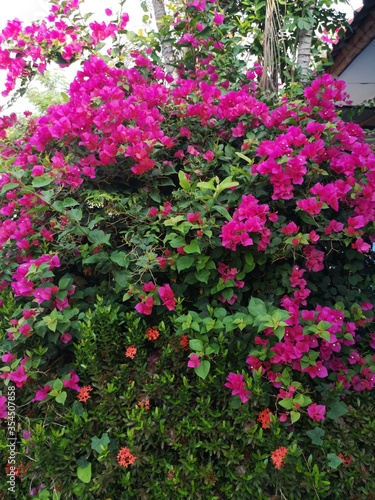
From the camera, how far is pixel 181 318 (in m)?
1.52

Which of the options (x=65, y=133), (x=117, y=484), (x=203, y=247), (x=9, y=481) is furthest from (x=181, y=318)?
(x=65, y=133)

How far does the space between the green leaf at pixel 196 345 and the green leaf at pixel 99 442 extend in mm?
428

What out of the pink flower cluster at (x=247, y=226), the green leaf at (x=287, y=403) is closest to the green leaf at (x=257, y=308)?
the pink flower cluster at (x=247, y=226)

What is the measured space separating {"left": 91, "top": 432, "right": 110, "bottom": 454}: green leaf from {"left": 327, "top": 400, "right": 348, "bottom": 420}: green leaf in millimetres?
794

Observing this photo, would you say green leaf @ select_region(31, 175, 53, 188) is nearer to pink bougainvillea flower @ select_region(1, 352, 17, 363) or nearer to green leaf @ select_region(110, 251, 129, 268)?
green leaf @ select_region(110, 251, 129, 268)

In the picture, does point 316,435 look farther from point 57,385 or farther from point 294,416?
point 57,385

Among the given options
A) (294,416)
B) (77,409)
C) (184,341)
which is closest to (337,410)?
(294,416)

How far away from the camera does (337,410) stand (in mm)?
1587

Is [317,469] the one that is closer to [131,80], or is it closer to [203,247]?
[203,247]

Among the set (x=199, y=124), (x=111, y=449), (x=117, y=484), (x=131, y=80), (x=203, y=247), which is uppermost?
(x=131, y=80)

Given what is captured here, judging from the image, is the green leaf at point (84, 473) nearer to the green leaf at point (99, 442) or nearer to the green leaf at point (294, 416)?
the green leaf at point (99, 442)

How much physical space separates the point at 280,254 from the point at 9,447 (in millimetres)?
1210

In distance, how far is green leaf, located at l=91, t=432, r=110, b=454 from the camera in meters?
1.47

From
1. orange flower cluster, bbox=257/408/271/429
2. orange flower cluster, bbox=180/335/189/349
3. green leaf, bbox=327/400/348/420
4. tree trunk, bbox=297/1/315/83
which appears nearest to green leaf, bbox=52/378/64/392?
orange flower cluster, bbox=180/335/189/349
